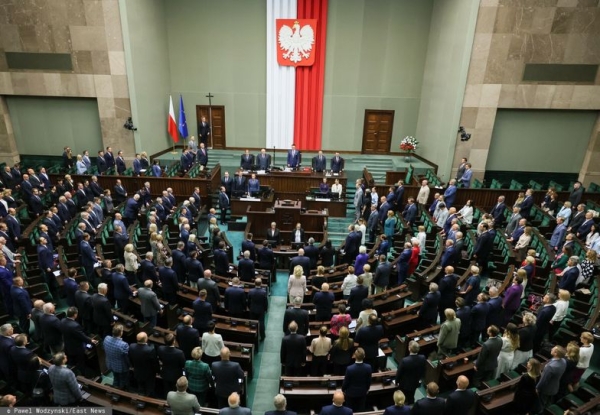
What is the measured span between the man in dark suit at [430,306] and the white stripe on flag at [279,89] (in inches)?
487

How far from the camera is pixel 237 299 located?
690 cm

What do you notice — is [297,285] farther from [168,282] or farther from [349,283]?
[168,282]

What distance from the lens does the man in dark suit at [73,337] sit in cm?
551

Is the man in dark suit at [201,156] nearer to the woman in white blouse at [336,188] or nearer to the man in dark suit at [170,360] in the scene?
the woman in white blouse at [336,188]

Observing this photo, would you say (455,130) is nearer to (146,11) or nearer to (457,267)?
(457,267)

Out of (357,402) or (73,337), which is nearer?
(357,402)

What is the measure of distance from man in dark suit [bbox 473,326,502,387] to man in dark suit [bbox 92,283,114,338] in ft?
18.0

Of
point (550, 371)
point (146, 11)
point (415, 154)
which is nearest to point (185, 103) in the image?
point (146, 11)

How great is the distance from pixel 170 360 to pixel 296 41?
15.4 meters

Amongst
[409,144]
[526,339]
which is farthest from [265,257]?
[409,144]

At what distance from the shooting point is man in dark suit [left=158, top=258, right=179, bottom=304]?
7.21 meters

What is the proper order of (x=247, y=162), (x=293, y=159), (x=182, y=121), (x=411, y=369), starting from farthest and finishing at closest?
(x=182, y=121) → (x=293, y=159) → (x=247, y=162) → (x=411, y=369)

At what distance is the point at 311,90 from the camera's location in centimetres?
1812

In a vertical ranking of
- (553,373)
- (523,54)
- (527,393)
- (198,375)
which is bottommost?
(198,375)
